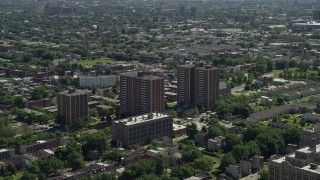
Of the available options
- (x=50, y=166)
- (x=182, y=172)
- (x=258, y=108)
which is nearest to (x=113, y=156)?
(x=50, y=166)

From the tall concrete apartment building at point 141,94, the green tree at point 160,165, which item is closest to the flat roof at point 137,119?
the tall concrete apartment building at point 141,94

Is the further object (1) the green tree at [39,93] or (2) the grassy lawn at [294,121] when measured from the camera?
(1) the green tree at [39,93]

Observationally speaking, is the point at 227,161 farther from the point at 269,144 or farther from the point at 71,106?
the point at 71,106

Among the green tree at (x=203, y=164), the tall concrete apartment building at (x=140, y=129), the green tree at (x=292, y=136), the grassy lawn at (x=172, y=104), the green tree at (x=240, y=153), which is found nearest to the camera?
the green tree at (x=203, y=164)

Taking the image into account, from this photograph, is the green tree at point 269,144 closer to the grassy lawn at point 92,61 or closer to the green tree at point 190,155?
the green tree at point 190,155

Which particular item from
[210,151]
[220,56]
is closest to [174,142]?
[210,151]

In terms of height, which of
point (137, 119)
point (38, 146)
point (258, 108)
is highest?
point (137, 119)
